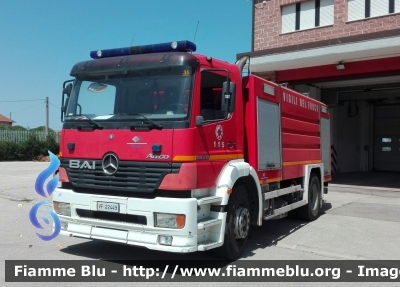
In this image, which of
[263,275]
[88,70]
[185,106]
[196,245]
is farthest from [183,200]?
[88,70]

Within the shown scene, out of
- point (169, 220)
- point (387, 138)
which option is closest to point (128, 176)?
point (169, 220)

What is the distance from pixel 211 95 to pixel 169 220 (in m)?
1.79

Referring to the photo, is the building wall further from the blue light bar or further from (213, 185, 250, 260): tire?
the blue light bar

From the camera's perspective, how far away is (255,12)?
18.2 m

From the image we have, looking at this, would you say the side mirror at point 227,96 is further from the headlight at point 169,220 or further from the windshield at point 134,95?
the headlight at point 169,220

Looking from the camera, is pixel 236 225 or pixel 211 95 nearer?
pixel 211 95

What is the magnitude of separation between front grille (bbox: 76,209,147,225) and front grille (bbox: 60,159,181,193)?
33 centimetres

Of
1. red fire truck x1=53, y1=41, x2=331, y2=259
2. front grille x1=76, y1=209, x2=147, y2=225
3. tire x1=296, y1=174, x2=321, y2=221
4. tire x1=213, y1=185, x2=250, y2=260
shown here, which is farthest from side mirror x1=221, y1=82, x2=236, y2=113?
tire x1=296, y1=174, x2=321, y2=221

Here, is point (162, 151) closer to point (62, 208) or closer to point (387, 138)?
point (62, 208)

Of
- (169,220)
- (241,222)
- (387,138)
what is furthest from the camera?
(387,138)

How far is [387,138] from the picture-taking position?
26.1 m

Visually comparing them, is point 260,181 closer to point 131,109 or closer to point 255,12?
point 131,109

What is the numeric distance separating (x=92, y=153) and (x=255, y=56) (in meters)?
10.8

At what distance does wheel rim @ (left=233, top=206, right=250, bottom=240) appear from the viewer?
5992 millimetres
